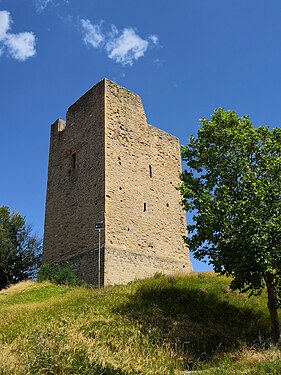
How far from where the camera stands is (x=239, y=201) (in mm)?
12328

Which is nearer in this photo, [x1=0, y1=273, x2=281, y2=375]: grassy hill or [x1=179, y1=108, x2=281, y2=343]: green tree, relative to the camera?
[x1=0, y1=273, x2=281, y2=375]: grassy hill

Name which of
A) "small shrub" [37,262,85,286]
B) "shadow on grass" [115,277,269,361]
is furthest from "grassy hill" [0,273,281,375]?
"small shrub" [37,262,85,286]

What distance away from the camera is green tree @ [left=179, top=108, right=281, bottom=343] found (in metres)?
11.9

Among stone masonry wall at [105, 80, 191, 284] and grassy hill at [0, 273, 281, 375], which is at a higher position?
stone masonry wall at [105, 80, 191, 284]

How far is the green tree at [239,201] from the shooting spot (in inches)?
468

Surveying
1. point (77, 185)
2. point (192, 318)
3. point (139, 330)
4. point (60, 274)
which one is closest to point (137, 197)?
point (77, 185)

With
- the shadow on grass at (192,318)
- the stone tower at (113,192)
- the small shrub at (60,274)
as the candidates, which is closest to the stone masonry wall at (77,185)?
the stone tower at (113,192)

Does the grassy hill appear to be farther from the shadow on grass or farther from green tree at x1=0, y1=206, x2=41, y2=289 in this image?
green tree at x1=0, y1=206, x2=41, y2=289

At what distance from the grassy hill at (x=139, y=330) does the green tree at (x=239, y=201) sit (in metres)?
1.61

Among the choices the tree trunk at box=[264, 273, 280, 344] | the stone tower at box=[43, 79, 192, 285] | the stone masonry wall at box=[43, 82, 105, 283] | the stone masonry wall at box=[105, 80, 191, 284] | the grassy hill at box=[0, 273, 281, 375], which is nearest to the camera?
the grassy hill at box=[0, 273, 281, 375]

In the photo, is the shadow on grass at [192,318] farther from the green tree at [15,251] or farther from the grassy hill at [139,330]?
the green tree at [15,251]

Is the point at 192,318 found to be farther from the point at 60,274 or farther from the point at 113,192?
the point at 113,192

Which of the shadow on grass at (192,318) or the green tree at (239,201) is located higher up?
the green tree at (239,201)

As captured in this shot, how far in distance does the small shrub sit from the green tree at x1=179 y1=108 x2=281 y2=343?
275 inches
